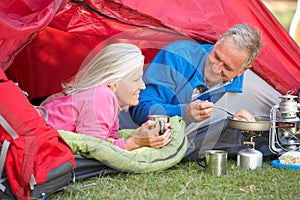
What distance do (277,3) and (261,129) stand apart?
613 cm

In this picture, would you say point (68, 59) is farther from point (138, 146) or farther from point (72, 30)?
point (138, 146)

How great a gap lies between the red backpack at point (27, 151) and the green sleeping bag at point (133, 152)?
193mm

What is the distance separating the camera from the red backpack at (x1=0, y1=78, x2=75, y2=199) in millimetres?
1896

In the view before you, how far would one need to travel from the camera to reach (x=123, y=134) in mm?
2633

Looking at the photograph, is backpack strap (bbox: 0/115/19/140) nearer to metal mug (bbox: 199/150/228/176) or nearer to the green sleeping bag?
the green sleeping bag

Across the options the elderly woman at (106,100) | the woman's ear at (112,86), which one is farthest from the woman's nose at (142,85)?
the woman's ear at (112,86)

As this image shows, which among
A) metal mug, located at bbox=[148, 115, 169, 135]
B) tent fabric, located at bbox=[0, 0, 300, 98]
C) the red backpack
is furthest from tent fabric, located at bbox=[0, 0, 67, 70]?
metal mug, located at bbox=[148, 115, 169, 135]

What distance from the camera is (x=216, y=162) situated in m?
2.38

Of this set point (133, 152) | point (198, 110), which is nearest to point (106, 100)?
point (133, 152)

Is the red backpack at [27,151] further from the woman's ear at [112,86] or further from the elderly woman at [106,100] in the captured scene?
the woman's ear at [112,86]

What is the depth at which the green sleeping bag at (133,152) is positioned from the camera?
2.22 m

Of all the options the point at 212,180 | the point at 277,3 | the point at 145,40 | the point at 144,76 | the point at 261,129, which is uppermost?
the point at 277,3

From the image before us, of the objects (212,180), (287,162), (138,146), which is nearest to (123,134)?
(138,146)

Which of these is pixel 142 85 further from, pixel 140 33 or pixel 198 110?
pixel 140 33
